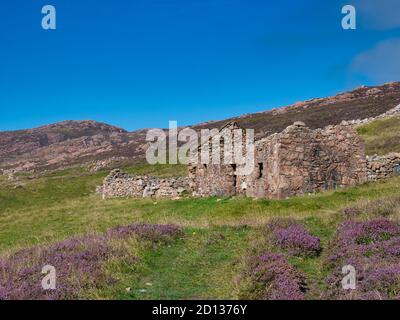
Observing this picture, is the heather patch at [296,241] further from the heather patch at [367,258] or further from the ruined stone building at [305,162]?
the ruined stone building at [305,162]

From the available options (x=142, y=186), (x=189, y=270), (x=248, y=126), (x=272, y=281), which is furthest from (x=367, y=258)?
(x=248, y=126)

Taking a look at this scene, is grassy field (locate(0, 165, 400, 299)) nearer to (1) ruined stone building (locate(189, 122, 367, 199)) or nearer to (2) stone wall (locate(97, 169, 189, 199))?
(1) ruined stone building (locate(189, 122, 367, 199))

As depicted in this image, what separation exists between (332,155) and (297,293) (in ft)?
54.1

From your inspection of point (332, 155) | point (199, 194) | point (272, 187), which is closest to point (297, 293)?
point (272, 187)

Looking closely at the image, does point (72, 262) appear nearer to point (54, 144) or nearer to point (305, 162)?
point (305, 162)

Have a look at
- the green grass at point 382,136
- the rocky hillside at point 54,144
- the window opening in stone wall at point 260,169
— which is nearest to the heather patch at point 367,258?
the window opening in stone wall at point 260,169

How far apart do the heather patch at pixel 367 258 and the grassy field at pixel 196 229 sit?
1.76 ft

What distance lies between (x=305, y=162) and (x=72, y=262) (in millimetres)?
14693

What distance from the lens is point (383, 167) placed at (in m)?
25.0

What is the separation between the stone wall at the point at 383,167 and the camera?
24.9m

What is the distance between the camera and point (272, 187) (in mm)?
23312
